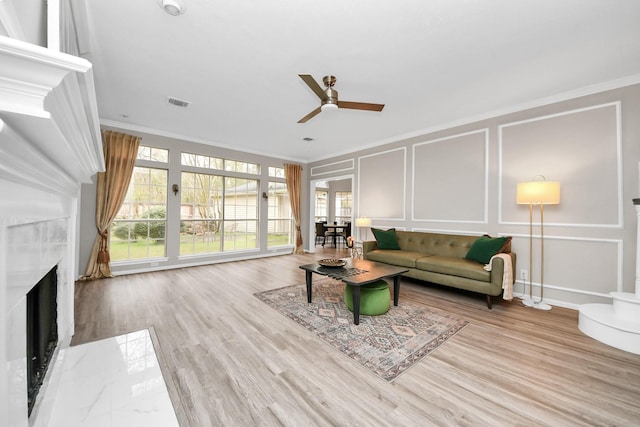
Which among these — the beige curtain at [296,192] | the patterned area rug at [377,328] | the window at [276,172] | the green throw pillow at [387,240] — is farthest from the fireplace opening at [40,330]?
the beige curtain at [296,192]

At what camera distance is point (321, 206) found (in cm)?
1066

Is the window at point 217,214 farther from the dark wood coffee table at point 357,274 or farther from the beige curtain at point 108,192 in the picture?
the dark wood coffee table at point 357,274

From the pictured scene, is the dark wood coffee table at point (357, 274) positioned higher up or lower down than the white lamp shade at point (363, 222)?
lower down

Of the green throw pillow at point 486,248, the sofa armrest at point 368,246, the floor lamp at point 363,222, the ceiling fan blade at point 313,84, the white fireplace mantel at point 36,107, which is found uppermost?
the ceiling fan blade at point 313,84

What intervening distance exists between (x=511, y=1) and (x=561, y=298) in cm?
336

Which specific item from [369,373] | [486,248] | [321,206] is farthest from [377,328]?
[321,206]

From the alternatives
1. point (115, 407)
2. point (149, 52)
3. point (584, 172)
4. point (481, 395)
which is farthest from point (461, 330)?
point (149, 52)

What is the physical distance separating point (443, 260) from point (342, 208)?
279 inches

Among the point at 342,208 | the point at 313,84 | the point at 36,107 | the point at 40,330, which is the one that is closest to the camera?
the point at 36,107

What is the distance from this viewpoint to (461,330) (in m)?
2.49

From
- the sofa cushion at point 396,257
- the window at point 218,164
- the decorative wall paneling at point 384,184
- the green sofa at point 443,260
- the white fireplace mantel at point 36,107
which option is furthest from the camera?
the window at point 218,164

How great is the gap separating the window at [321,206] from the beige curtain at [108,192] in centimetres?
697

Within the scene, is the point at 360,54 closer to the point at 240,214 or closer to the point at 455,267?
the point at 455,267

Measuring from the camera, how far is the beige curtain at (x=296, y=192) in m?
6.75
